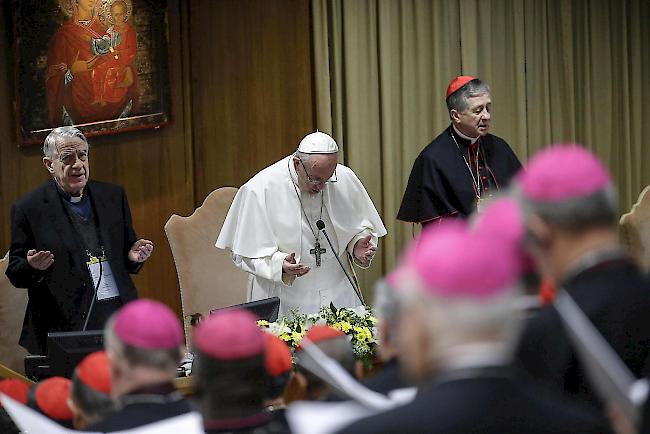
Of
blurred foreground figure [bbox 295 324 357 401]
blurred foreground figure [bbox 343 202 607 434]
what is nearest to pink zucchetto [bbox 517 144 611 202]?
blurred foreground figure [bbox 343 202 607 434]

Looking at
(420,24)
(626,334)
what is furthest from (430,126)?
(626,334)

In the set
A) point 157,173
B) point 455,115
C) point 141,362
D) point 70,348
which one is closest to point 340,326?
point 70,348

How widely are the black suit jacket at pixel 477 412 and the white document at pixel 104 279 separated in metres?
3.71

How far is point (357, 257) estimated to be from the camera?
19.1 ft

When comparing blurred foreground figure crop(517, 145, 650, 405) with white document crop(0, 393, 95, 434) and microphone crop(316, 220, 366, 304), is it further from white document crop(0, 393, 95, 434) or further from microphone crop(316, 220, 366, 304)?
microphone crop(316, 220, 366, 304)

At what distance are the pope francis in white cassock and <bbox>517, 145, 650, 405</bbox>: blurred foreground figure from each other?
10.6 ft

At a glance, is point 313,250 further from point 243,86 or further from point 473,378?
point 473,378

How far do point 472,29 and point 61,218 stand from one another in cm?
372

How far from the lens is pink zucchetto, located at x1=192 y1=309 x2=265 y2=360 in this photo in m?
2.19

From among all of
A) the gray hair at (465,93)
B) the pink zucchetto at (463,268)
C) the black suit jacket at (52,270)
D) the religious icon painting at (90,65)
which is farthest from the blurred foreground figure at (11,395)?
the religious icon painting at (90,65)

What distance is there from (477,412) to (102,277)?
12.8 feet

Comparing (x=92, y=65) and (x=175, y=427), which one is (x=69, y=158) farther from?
(x=175, y=427)

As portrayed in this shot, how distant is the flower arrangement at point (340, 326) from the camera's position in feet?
15.1

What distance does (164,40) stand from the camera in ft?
24.0
